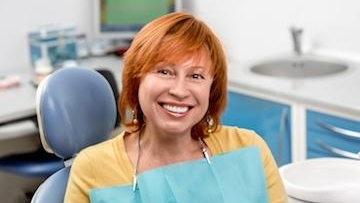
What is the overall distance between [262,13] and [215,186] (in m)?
1.91

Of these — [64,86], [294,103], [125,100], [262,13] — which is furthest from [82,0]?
[125,100]

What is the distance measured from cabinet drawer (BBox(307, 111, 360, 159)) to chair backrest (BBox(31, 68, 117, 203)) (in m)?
1.05

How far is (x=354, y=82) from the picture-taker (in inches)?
105

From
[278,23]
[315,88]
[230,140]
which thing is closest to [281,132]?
[315,88]

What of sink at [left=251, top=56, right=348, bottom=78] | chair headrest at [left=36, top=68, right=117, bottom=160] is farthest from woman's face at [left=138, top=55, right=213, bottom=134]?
sink at [left=251, top=56, right=348, bottom=78]

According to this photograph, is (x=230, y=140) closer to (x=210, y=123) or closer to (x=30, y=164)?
(x=210, y=123)

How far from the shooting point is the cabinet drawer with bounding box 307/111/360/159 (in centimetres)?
243

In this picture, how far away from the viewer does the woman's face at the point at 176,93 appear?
4.78ft

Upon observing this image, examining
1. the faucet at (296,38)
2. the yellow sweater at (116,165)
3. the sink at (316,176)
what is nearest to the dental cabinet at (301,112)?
the faucet at (296,38)

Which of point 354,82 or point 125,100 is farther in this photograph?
point 354,82

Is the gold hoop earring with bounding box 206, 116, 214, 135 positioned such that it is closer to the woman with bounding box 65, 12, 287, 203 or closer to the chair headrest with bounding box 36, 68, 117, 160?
the woman with bounding box 65, 12, 287, 203

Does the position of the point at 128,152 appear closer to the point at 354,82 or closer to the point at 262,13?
the point at 354,82

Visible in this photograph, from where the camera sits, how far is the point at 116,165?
1.53m

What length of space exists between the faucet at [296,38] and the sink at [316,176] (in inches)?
51.3
